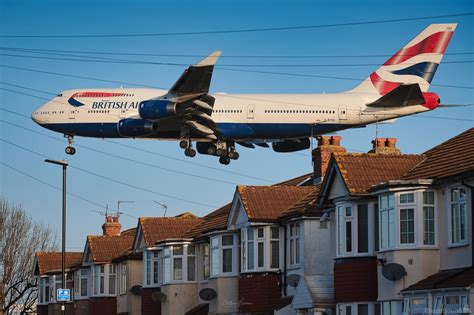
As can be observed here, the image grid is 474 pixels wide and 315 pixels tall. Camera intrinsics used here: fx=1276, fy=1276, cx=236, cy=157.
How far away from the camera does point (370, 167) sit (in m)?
40.3

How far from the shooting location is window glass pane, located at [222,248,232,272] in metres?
51.2

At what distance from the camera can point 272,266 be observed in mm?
47062

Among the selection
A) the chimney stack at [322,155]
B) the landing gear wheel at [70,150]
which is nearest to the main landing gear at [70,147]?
the landing gear wheel at [70,150]

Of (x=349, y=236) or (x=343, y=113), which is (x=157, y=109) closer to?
(x=343, y=113)

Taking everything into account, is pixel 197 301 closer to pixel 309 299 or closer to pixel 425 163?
pixel 309 299

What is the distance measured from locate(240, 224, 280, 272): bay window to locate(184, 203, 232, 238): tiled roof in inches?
132

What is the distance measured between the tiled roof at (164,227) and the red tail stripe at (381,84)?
12.1 m

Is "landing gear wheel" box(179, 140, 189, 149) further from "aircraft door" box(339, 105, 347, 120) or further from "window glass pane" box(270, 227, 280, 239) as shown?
"window glass pane" box(270, 227, 280, 239)

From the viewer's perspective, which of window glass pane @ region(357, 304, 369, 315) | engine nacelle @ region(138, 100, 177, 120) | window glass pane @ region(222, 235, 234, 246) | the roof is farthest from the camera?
the roof

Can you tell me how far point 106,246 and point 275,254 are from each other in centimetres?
2596

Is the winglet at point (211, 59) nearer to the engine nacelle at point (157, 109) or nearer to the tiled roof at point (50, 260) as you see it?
the engine nacelle at point (157, 109)

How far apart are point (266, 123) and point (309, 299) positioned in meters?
24.9

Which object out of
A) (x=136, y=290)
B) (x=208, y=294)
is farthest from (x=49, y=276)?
(x=208, y=294)

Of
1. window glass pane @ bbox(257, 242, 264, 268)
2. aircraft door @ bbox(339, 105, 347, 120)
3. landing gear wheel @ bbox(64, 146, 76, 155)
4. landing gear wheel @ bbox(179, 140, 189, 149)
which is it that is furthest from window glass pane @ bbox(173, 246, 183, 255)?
landing gear wheel @ bbox(64, 146, 76, 155)
